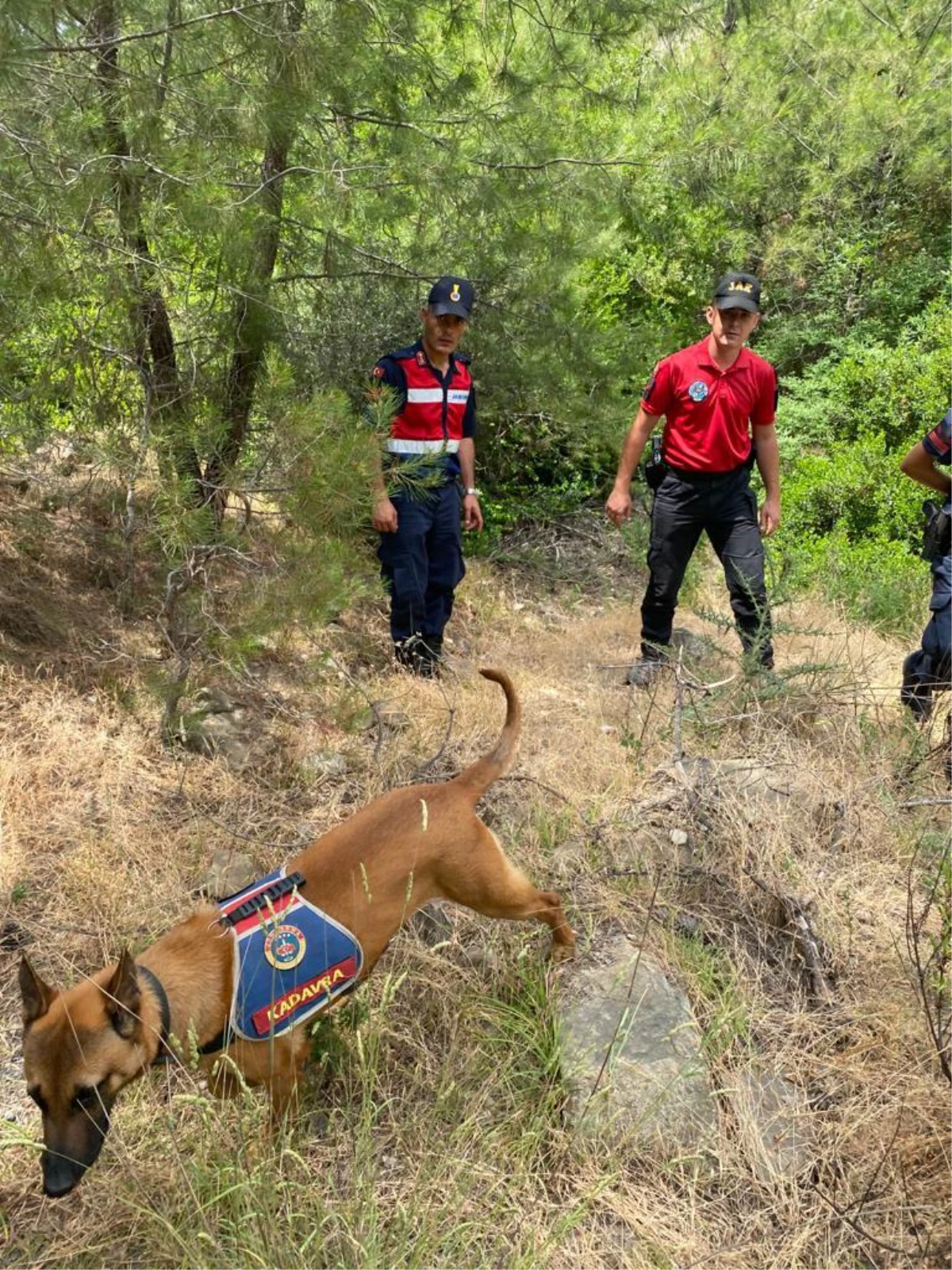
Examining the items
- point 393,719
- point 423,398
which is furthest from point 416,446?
point 393,719

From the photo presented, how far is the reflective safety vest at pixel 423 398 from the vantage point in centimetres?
404

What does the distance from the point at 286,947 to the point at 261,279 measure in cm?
305

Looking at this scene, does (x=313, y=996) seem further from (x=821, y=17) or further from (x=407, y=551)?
(x=821, y=17)

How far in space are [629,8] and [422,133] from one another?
1.16 metres

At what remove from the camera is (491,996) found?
2.36m

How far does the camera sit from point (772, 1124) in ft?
6.59

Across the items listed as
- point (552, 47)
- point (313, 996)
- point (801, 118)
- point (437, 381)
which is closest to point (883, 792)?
point (313, 996)

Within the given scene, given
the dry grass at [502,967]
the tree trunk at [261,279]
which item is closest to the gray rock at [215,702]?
the dry grass at [502,967]

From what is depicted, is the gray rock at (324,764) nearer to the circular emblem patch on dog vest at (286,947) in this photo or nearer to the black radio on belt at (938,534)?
the circular emblem patch on dog vest at (286,947)

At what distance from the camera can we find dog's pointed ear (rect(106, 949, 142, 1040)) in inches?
64.1

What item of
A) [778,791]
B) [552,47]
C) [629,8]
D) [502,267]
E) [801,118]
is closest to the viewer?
[778,791]

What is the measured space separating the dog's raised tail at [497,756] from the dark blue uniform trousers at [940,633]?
6.00 feet

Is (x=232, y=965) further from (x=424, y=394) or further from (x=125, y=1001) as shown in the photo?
(x=424, y=394)

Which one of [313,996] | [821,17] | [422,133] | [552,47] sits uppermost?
[821,17]
